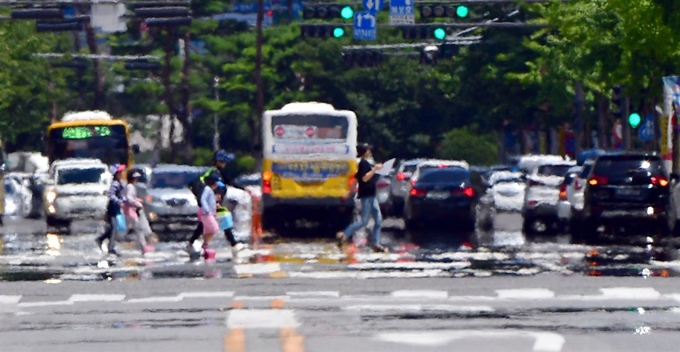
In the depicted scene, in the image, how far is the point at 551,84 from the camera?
2349 inches

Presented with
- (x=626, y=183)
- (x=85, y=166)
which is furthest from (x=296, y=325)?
(x=85, y=166)

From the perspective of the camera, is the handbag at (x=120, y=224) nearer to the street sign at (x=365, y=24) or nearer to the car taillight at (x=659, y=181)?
the car taillight at (x=659, y=181)

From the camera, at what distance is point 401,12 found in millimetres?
44562

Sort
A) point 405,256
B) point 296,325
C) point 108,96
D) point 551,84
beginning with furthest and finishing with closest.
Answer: point 108,96 → point 551,84 → point 405,256 → point 296,325

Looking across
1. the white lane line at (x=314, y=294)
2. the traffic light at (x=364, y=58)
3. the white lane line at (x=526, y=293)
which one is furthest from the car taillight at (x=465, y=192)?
the white lane line at (x=314, y=294)

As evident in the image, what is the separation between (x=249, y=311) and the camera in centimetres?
1638

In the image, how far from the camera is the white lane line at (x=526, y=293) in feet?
58.1

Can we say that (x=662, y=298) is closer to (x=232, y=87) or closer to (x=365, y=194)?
(x=365, y=194)

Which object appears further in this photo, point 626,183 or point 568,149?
point 568,149

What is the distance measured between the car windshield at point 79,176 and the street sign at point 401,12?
7.97m

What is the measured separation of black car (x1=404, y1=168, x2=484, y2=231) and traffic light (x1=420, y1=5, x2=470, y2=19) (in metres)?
4.68

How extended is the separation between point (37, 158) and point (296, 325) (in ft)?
191

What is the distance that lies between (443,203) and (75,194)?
30.9ft

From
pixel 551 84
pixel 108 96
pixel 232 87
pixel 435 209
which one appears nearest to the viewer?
pixel 435 209
